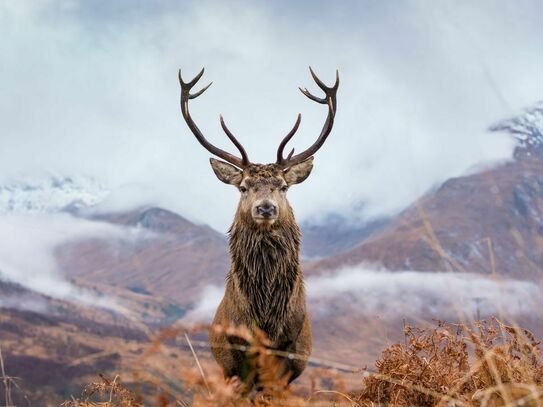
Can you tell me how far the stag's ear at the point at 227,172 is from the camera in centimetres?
862

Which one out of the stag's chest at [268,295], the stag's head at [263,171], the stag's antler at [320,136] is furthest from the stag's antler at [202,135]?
the stag's chest at [268,295]

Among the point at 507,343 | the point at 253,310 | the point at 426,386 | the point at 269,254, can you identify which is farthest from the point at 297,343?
the point at 507,343

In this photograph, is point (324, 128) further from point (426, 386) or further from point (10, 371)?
point (10, 371)

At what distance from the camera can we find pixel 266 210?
7391 mm

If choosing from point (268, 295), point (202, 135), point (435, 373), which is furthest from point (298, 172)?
point (435, 373)

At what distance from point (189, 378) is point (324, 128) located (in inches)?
244

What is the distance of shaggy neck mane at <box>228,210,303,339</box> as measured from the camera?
7078 millimetres

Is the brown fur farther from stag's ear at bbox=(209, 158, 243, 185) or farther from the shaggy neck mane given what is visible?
stag's ear at bbox=(209, 158, 243, 185)

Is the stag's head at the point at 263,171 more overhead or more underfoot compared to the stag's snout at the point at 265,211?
more overhead

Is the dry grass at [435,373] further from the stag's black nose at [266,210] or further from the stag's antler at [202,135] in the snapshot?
the stag's antler at [202,135]

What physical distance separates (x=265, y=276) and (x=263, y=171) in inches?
55.0

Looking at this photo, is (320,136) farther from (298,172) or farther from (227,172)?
(227,172)

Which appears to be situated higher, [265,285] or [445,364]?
[265,285]

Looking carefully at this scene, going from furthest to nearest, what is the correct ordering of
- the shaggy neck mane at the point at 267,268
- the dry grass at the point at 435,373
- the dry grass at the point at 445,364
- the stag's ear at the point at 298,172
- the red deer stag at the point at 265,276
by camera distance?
1. the stag's ear at the point at 298,172
2. the shaggy neck mane at the point at 267,268
3. the red deer stag at the point at 265,276
4. the dry grass at the point at 445,364
5. the dry grass at the point at 435,373
